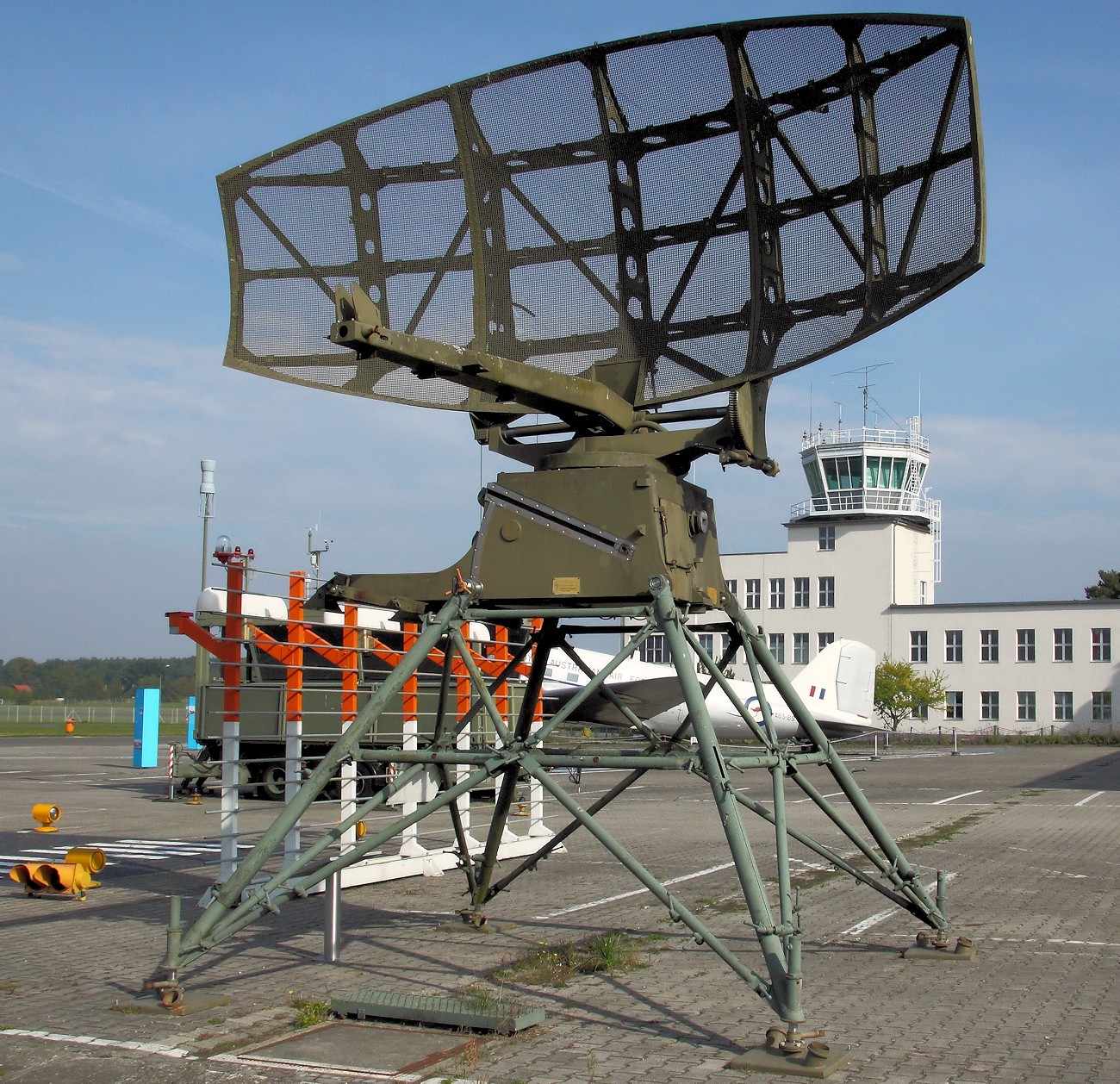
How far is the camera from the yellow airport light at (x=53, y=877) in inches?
490

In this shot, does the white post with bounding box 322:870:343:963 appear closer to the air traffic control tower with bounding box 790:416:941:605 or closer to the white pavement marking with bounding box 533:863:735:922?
the white pavement marking with bounding box 533:863:735:922

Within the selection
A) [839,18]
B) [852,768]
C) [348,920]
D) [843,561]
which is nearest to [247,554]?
[348,920]

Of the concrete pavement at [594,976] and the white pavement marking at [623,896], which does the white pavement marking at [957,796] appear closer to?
the concrete pavement at [594,976]

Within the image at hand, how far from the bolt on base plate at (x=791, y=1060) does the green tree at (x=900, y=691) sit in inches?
2460

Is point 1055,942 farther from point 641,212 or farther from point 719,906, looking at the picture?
point 641,212

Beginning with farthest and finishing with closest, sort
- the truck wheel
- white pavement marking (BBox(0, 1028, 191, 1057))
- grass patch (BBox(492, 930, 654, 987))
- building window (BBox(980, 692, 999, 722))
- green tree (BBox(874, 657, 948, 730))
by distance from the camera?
building window (BBox(980, 692, 999, 722))
green tree (BBox(874, 657, 948, 730))
the truck wheel
grass patch (BBox(492, 930, 654, 987))
white pavement marking (BBox(0, 1028, 191, 1057))

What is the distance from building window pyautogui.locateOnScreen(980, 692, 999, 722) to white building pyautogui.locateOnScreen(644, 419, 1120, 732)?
2.0 inches

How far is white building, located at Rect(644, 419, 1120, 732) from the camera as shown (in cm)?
6894

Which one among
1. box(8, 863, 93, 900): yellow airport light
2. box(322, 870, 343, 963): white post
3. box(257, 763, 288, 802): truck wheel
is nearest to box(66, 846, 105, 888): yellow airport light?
box(8, 863, 93, 900): yellow airport light

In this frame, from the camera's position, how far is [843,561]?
71750 millimetres

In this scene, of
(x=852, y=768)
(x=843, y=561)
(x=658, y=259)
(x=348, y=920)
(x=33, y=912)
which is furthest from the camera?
(x=843, y=561)

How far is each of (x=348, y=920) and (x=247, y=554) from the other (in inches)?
144

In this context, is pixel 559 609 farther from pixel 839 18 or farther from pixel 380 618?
pixel 380 618

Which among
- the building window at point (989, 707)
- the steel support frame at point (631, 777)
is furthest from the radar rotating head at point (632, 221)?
the building window at point (989, 707)
